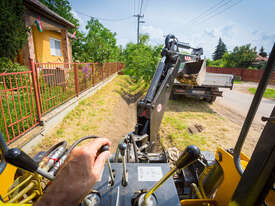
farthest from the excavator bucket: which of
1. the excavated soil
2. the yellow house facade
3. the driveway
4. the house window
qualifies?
the house window

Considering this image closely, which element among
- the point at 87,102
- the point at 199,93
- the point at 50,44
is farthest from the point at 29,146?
the point at 50,44

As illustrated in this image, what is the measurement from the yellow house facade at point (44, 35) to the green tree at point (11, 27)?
74cm

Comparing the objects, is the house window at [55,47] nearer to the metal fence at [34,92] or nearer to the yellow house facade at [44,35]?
the yellow house facade at [44,35]

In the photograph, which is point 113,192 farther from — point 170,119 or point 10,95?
point 170,119

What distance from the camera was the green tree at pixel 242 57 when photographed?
28.3 metres

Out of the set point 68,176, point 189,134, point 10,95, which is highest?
point 68,176

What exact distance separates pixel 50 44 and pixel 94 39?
849 cm

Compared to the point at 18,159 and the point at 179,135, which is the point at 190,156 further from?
the point at 179,135

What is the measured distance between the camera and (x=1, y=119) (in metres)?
3.28

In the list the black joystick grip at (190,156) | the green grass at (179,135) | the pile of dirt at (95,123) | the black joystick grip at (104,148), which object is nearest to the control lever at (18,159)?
the black joystick grip at (104,148)

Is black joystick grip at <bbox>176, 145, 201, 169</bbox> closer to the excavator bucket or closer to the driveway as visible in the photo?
the excavator bucket

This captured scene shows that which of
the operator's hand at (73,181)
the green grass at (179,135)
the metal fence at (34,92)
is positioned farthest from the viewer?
the green grass at (179,135)

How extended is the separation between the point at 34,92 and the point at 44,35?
27.6ft

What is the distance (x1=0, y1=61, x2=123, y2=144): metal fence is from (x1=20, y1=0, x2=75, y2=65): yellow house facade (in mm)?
2767
